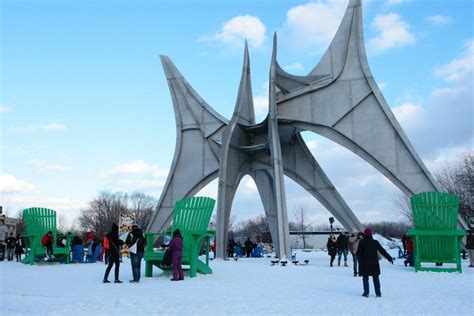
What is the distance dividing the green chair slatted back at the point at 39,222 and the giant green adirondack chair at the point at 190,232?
575 cm

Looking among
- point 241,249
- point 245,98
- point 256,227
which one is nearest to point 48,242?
point 245,98

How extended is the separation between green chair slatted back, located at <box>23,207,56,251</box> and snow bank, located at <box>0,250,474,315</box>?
4.53 meters

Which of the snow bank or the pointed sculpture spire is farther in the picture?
the pointed sculpture spire

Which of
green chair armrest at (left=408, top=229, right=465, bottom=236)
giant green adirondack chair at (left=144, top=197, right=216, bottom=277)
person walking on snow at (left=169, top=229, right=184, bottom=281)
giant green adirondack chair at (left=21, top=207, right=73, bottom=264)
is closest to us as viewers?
person walking on snow at (left=169, top=229, right=184, bottom=281)

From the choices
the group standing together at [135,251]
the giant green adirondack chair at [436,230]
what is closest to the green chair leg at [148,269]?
the group standing together at [135,251]

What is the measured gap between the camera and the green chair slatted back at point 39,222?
1498cm

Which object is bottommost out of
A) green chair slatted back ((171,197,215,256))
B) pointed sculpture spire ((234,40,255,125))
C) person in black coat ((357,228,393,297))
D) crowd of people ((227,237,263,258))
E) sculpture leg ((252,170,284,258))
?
crowd of people ((227,237,263,258))

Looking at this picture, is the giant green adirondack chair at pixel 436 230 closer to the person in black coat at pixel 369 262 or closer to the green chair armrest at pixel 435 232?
the green chair armrest at pixel 435 232

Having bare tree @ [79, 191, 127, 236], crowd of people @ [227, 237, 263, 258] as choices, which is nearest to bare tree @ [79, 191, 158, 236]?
bare tree @ [79, 191, 127, 236]

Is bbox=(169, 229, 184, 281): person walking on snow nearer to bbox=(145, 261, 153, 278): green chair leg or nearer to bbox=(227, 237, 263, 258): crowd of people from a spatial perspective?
bbox=(145, 261, 153, 278): green chair leg

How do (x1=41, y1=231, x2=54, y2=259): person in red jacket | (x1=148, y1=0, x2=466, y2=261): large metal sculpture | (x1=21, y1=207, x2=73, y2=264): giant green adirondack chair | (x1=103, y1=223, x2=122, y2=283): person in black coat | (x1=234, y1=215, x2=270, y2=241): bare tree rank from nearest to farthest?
(x1=103, y1=223, x2=122, y2=283): person in black coat, (x1=41, y1=231, x2=54, y2=259): person in red jacket, (x1=21, y1=207, x2=73, y2=264): giant green adirondack chair, (x1=148, y1=0, x2=466, y2=261): large metal sculpture, (x1=234, y1=215, x2=270, y2=241): bare tree

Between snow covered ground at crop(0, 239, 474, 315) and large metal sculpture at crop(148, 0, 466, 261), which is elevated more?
large metal sculpture at crop(148, 0, 466, 261)

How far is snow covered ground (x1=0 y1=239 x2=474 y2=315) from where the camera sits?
6215mm

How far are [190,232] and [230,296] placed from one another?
3.57 metres
